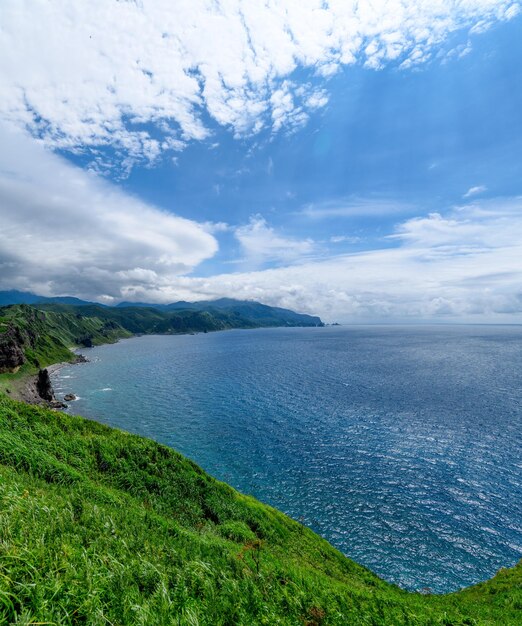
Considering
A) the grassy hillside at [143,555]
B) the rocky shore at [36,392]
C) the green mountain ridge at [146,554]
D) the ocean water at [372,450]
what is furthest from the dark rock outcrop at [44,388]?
the green mountain ridge at [146,554]

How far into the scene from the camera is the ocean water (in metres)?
42.8

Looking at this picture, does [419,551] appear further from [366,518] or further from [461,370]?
[461,370]

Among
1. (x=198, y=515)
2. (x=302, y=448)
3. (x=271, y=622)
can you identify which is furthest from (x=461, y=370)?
(x=271, y=622)

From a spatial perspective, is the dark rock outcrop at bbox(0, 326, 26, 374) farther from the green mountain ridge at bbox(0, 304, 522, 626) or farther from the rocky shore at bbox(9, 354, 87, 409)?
the green mountain ridge at bbox(0, 304, 522, 626)

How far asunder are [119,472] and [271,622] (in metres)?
23.6

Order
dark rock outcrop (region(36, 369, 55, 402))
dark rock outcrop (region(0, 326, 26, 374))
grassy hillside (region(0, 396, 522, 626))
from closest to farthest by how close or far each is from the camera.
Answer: grassy hillside (region(0, 396, 522, 626)) → dark rock outcrop (region(36, 369, 55, 402)) → dark rock outcrop (region(0, 326, 26, 374))

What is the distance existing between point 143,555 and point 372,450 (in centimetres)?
6493

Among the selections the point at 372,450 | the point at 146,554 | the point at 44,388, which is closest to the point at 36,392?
the point at 44,388

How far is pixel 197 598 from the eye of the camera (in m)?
12.6

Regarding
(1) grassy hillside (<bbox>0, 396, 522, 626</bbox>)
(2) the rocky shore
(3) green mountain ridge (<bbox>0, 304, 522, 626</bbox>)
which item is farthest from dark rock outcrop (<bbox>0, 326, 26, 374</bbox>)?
(3) green mountain ridge (<bbox>0, 304, 522, 626</bbox>)

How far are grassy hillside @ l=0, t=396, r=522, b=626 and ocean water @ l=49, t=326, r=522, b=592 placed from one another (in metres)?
8.84

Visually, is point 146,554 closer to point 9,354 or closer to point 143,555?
point 143,555

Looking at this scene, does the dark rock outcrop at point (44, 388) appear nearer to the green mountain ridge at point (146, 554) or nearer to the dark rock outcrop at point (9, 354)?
the dark rock outcrop at point (9, 354)

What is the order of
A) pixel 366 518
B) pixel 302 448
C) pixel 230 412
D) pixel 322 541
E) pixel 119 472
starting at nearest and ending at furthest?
1. pixel 119 472
2. pixel 322 541
3. pixel 366 518
4. pixel 302 448
5. pixel 230 412
